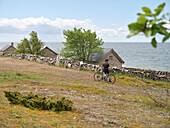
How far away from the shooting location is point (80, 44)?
35.9 m

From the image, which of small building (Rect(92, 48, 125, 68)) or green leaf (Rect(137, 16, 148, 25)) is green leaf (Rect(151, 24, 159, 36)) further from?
small building (Rect(92, 48, 125, 68))

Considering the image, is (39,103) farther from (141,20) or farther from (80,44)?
(80,44)

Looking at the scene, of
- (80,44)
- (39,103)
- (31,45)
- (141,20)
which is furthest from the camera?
(31,45)

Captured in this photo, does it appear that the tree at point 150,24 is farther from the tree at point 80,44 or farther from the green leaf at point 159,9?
the tree at point 80,44

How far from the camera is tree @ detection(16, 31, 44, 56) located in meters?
38.4

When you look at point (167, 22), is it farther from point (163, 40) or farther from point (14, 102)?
Answer: point (14, 102)

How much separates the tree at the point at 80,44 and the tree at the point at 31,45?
701 cm

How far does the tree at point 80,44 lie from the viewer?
35.0 m

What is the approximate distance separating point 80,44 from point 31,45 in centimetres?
1120

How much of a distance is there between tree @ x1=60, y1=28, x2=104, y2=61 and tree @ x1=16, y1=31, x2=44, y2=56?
23.0 ft

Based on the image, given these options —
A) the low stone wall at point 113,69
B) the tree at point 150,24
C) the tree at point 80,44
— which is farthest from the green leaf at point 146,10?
the tree at point 80,44

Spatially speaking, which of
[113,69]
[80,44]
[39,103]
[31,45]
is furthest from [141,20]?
[31,45]

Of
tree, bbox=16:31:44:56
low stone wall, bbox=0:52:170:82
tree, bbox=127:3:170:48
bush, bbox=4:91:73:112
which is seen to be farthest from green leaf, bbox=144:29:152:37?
tree, bbox=16:31:44:56

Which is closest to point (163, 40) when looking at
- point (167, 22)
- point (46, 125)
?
point (167, 22)
